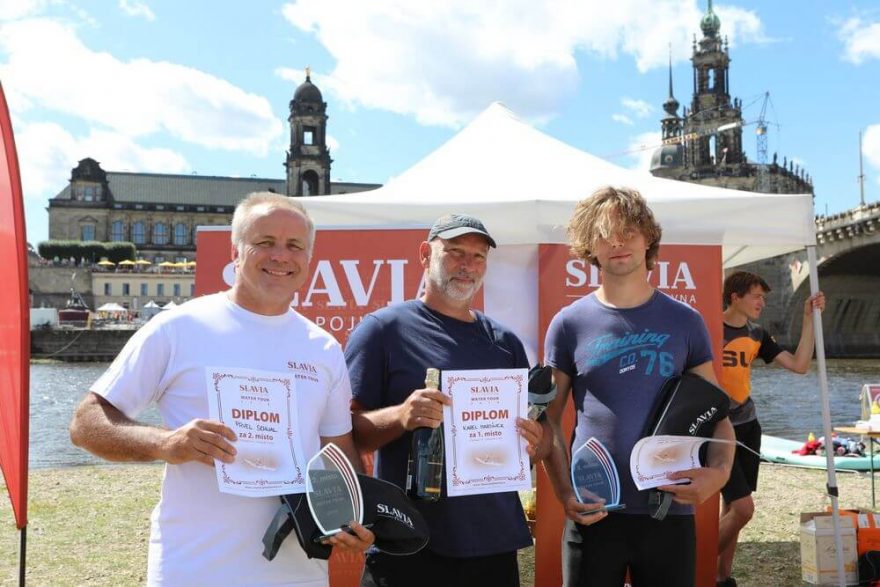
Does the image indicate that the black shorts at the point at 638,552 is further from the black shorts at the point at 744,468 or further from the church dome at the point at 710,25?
the church dome at the point at 710,25

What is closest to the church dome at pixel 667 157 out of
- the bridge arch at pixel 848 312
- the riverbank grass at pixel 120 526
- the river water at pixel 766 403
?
the bridge arch at pixel 848 312

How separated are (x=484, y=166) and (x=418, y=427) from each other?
2.99m

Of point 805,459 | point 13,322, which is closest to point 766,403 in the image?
point 805,459

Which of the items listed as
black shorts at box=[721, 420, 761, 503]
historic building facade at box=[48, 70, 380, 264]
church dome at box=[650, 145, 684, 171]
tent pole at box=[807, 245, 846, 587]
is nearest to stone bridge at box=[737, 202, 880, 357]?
black shorts at box=[721, 420, 761, 503]

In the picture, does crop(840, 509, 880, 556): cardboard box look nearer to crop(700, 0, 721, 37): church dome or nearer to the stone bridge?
the stone bridge

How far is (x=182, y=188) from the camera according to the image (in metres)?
112

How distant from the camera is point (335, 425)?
2.28m

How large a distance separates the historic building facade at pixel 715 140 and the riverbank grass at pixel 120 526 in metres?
91.8

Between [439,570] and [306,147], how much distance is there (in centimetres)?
8604

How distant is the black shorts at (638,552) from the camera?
2.51m

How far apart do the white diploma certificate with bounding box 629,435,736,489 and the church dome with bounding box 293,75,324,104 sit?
286 ft

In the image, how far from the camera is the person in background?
475 centimetres

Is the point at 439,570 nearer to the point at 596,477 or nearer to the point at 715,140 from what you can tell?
the point at 596,477

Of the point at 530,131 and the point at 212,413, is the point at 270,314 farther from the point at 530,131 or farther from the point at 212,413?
the point at 530,131
